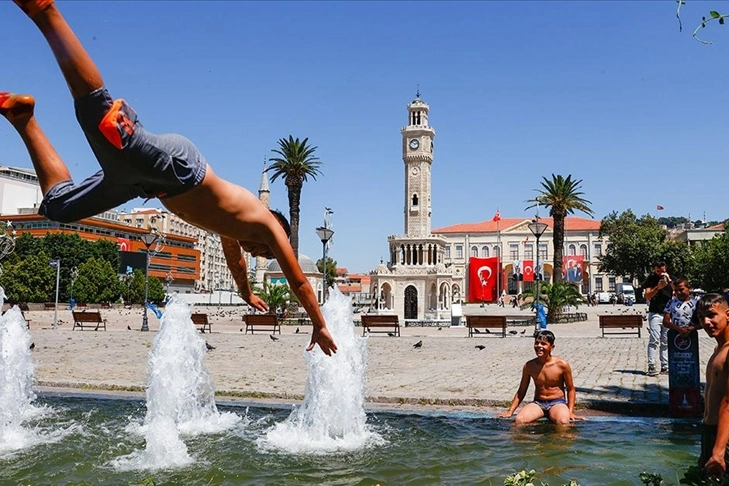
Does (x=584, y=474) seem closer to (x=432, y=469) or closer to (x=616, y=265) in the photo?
(x=432, y=469)

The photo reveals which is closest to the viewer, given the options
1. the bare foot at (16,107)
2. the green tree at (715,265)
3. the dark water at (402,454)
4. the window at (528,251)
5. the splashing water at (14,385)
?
the bare foot at (16,107)

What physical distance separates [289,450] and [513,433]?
264cm

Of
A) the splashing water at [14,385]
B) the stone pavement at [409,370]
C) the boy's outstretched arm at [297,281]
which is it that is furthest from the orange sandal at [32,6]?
the stone pavement at [409,370]

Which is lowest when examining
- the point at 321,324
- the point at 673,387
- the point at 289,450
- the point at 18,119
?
the point at 289,450

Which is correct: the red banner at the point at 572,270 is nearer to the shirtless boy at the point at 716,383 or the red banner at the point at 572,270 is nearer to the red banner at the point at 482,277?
the red banner at the point at 482,277

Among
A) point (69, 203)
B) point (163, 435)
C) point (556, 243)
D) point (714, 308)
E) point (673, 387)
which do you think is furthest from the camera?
point (556, 243)

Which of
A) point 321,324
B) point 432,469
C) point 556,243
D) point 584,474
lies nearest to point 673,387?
point 584,474

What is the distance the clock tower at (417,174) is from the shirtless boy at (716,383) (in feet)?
229

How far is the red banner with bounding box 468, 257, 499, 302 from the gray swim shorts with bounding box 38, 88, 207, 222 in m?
84.8

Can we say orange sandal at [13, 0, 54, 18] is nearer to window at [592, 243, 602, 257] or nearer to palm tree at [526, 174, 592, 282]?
palm tree at [526, 174, 592, 282]

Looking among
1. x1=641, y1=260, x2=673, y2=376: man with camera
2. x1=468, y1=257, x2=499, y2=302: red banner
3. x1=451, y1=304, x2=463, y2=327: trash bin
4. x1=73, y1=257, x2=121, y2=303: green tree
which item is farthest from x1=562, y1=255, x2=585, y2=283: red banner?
x1=641, y1=260, x2=673, y2=376: man with camera

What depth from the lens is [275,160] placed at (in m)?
51.4

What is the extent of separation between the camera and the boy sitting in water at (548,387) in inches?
319

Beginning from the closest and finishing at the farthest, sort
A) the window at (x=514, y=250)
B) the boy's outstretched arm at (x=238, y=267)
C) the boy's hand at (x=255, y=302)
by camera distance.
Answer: the boy's outstretched arm at (x=238, y=267)
the boy's hand at (x=255, y=302)
the window at (x=514, y=250)
